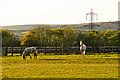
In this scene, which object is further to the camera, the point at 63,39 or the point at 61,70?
the point at 63,39

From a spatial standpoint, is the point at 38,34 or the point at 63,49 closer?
the point at 63,49

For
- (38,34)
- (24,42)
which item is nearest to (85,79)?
(24,42)

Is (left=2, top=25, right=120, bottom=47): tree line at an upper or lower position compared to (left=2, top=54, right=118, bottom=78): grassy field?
upper

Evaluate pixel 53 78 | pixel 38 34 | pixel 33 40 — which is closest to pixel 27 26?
pixel 38 34

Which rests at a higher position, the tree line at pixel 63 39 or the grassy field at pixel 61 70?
the tree line at pixel 63 39

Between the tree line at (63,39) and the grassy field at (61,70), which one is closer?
the grassy field at (61,70)

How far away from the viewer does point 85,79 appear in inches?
473

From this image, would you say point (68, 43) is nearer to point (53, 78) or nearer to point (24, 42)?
point (24, 42)

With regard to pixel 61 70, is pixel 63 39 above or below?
Answer: above

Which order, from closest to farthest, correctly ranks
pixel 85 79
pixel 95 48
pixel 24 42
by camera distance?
1. pixel 85 79
2. pixel 95 48
3. pixel 24 42

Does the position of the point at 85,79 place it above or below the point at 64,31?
below

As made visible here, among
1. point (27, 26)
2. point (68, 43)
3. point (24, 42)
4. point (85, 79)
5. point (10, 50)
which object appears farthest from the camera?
point (27, 26)

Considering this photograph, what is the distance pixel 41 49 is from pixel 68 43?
21.7m

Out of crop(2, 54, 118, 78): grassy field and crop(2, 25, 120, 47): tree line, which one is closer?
crop(2, 54, 118, 78): grassy field
